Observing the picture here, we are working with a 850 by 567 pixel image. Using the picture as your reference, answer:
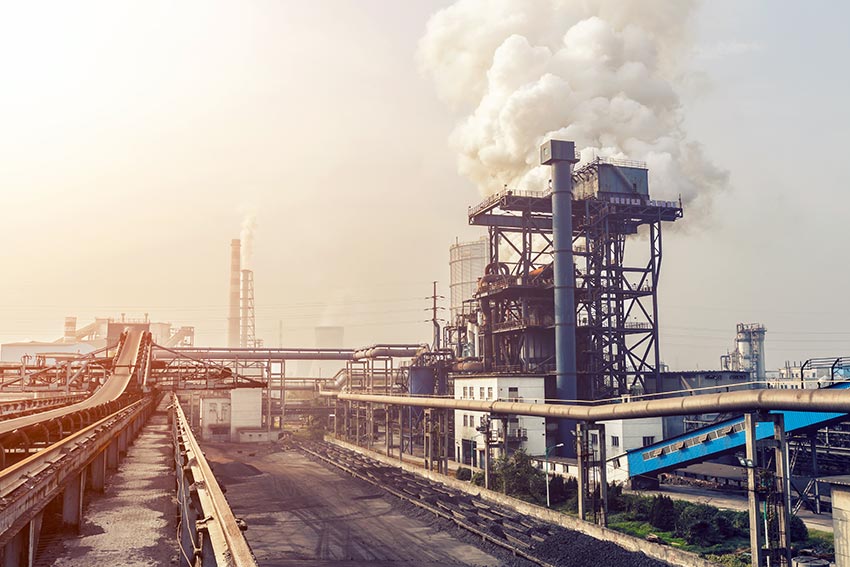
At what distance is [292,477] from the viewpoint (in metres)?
44.3

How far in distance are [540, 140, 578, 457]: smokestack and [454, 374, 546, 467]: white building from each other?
11.3 ft

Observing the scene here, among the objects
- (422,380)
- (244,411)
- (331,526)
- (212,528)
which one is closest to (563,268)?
(422,380)

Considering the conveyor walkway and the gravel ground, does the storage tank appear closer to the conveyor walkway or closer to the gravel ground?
the conveyor walkway

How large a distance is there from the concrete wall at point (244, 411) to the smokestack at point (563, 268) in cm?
3544

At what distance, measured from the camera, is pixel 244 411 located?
70688mm

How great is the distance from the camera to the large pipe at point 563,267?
49312 millimetres

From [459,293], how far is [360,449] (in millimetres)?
82086

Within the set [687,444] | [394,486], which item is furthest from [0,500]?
[394,486]

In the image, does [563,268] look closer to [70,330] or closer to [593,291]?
[593,291]

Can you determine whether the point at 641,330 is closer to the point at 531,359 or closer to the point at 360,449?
the point at 531,359

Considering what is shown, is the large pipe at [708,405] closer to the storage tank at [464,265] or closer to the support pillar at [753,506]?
the support pillar at [753,506]

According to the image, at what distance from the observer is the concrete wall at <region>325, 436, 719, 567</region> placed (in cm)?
2246

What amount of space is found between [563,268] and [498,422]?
14.1 metres

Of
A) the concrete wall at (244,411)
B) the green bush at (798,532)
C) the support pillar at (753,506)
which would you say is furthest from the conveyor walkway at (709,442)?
the concrete wall at (244,411)
